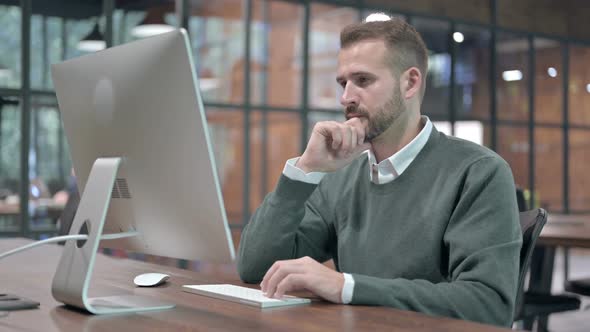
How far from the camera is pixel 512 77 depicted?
8.33m

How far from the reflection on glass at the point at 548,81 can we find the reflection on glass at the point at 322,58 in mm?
2956

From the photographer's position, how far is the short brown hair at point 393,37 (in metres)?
1.84

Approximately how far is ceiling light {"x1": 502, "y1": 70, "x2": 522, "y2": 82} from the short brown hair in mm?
6734

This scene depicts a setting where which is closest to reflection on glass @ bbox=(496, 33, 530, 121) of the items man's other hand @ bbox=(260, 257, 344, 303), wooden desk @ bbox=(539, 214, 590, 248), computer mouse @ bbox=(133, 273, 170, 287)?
wooden desk @ bbox=(539, 214, 590, 248)

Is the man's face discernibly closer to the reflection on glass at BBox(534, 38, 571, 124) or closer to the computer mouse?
the computer mouse

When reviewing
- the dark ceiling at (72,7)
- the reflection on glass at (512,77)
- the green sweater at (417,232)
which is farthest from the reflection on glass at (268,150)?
the green sweater at (417,232)

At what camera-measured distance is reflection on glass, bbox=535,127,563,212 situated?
858 centimetres

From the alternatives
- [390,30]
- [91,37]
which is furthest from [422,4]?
[390,30]

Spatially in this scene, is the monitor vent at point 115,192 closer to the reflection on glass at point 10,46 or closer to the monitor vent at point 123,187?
the monitor vent at point 123,187

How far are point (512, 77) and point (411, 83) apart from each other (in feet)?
22.4

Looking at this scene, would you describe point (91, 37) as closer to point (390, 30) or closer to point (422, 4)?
point (422, 4)

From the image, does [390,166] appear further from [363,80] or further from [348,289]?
[348,289]

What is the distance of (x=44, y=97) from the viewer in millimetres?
5297

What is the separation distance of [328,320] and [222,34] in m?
5.02
